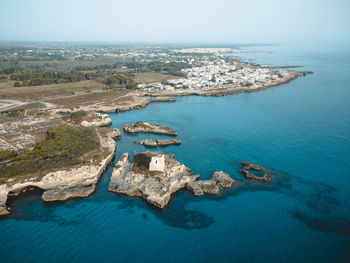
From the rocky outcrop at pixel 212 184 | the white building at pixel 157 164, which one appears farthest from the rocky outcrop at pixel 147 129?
the rocky outcrop at pixel 212 184

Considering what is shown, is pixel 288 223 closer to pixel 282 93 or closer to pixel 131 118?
pixel 131 118

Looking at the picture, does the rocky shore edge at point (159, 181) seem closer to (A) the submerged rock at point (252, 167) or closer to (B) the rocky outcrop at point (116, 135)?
(A) the submerged rock at point (252, 167)

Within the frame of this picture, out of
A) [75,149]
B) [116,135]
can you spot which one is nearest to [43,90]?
[116,135]

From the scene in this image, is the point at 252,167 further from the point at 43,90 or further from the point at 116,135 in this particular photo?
the point at 43,90

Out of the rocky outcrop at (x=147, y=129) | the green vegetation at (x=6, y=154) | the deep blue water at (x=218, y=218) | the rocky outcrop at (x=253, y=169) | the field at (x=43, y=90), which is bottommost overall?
the deep blue water at (x=218, y=218)

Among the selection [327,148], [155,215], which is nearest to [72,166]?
[155,215]

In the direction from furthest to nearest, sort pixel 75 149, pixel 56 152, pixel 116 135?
1. pixel 116 135
2. pixel 75 149
3. pixel 56 152
